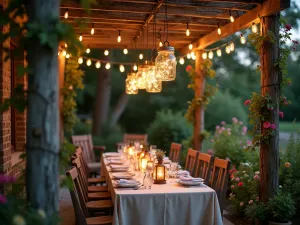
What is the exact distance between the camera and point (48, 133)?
8.58 ft

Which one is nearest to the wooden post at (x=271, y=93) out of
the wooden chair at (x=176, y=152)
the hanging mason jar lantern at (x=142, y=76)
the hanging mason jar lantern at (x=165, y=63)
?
the hanging mason jar lantern at (x=165, y=63)

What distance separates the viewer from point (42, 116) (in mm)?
2592

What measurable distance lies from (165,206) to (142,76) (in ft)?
7.83

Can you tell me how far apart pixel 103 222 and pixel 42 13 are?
2.28m

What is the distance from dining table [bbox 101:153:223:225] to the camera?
3.81m

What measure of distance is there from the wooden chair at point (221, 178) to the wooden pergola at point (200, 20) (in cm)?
80

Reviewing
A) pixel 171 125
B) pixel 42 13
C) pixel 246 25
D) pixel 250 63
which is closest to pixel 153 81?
pixel 246 25

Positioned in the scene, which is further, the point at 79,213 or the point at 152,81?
→ the point at 152,81

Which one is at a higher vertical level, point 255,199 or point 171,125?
point 171,125

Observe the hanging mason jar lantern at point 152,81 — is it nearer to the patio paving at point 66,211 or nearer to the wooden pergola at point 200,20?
the wooden pergola at point 200,20

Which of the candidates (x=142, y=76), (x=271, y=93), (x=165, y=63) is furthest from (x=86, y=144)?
(x=271, y=93)

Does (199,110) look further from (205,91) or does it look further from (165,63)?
(165,63)

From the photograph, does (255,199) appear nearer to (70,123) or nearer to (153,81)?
(153,81)

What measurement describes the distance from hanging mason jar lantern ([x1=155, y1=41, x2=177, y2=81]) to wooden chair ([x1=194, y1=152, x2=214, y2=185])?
3.80 ft
